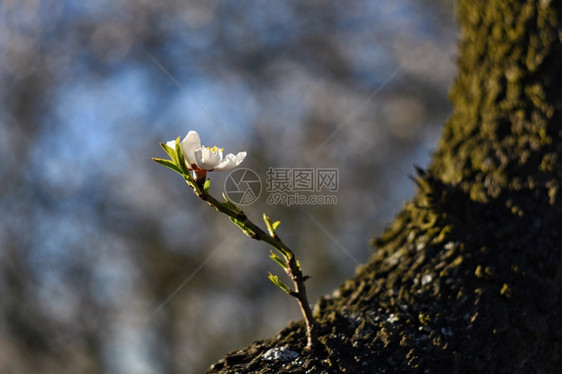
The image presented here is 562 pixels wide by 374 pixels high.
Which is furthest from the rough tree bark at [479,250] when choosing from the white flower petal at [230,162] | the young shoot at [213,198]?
the white flower petal at [230,162]

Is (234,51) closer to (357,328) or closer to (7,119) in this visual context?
(7,119)

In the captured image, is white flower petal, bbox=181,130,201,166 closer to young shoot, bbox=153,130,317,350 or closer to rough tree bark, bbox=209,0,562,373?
young shoot, bbox=153,130,317,350

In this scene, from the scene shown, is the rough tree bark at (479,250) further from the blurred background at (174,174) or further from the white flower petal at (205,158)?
the blurred background at (174,174)

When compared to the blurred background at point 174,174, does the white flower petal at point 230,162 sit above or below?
below

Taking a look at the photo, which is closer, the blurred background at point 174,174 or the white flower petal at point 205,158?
the white flower petal at point 205,158

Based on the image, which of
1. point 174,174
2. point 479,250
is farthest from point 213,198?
point 174,174

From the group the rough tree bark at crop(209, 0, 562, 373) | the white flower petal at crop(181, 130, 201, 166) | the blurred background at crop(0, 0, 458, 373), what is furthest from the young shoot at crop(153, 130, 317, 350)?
the blurred background at crop(0, 0, 458, 373)
